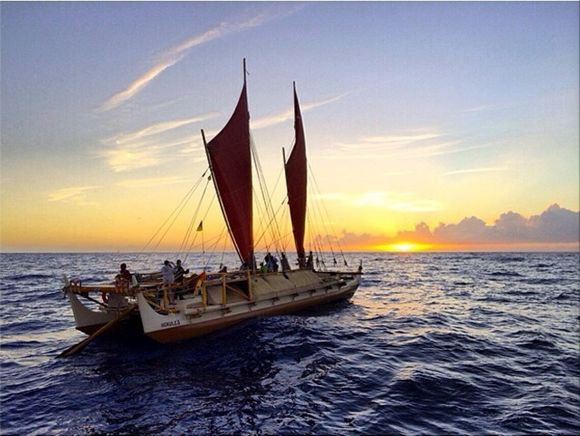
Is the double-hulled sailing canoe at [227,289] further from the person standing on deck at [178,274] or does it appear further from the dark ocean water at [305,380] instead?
the dark ocean water at [305,380]

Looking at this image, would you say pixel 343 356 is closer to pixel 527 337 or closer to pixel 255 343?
pixel 255 343

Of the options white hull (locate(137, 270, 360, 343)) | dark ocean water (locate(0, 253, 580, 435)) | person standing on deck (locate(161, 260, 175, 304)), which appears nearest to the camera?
dark ocean water (locate(0, 253, 580, 435))

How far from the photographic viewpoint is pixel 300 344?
1797 centimetres

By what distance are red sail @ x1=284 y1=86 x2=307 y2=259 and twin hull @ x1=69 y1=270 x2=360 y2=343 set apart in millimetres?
6909

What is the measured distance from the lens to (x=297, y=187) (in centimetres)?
3362

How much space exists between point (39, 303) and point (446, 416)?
33.9 m

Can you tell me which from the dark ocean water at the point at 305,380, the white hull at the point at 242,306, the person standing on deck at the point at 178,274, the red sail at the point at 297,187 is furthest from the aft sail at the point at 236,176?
the red sail at the point at 297,187

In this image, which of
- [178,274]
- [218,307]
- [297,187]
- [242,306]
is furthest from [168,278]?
[297,187]

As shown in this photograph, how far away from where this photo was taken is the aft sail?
76.6ft

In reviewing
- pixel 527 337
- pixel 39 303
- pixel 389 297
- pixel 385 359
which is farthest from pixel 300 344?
pixel 39 303

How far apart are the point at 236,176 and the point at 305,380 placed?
561 inches

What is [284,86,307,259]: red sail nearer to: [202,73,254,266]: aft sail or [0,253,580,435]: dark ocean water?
[202,73,254,266]: aft sail

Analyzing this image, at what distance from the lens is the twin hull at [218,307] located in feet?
56.3

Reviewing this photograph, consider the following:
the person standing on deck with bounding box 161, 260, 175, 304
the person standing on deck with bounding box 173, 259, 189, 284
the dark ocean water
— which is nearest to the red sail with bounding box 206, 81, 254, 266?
the person standing on deck with bounding box 173, 259, 189, 284
